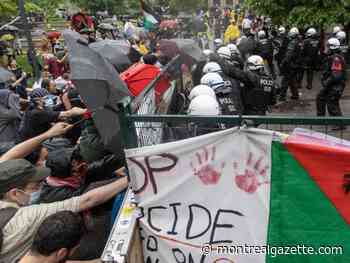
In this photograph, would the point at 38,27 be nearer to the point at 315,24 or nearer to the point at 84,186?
the point at 315,24

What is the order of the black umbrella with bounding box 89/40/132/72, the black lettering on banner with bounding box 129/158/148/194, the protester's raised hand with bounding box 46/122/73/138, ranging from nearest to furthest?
the black lettering on banner with bounding box 129/158/148/194, the protester's raised hand with bounding box 46/122/73/138, the black umbrella with bounding box 89/40/132/72

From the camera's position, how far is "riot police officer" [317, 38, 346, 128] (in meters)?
8.33

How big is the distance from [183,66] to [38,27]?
87.3 feet

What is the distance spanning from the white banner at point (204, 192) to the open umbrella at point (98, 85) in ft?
1.51

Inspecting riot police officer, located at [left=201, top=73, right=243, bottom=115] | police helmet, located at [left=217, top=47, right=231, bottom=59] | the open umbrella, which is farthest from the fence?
police helmet, located at [left=217, top=47, right=231, bottom=59]

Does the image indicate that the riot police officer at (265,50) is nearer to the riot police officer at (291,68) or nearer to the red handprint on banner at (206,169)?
the riot police officer at (291,68)

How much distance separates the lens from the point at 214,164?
2.85 metres

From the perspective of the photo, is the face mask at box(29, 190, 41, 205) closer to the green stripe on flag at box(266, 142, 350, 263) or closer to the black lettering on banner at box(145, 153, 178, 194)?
the black lettering on banner at box(145, 153, 178, 194)

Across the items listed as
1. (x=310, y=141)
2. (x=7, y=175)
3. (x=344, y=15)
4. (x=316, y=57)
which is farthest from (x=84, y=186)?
(x=344, y=15)

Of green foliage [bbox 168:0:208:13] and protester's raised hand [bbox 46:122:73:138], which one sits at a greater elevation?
green foliage [bbox 168:0:208:13]

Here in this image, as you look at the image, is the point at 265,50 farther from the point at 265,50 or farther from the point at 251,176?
the point at 251,176

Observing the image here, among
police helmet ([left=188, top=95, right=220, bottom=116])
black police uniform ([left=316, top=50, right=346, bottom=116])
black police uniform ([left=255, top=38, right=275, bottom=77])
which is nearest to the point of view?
police helmet ([left=188, top=95, right=220, bottom=116])

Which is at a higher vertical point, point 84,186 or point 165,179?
point 165,179

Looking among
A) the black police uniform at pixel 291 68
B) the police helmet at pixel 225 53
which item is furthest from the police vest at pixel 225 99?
the black police uniform at pixel 291 68
